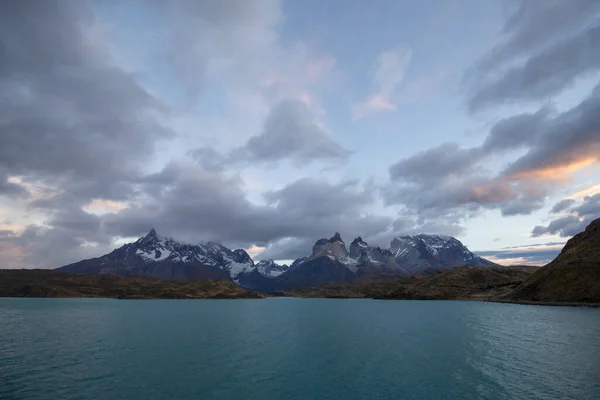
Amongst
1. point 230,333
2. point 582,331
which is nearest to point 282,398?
point 230,333

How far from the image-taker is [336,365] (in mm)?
64125

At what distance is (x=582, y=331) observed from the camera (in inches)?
3989

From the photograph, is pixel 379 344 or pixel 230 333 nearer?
pixel 379 344

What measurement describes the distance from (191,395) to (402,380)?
30.8 meters

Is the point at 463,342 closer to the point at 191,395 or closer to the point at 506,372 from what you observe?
the point at 506,372

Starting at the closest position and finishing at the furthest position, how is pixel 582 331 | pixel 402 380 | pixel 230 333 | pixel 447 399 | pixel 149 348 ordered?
pixel 447 399 < pixel 402 380 < pixel 149 348 < pixel 582 331 < pixel 230 333

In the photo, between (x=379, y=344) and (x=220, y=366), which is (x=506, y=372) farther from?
(x=220, y=366)

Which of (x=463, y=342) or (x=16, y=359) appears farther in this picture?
(x=463, y=342)

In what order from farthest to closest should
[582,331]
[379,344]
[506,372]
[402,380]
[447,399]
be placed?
[582,331] < [379,344] < [506,372] < [402,380] < [447,399]

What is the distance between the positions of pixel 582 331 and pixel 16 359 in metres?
141

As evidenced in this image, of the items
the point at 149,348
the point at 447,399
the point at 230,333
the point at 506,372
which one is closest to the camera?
the point at 447,399

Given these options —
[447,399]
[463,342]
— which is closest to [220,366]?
[447,399]

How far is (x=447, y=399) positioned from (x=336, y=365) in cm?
2428

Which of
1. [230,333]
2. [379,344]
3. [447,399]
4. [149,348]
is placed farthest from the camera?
[230,333]
